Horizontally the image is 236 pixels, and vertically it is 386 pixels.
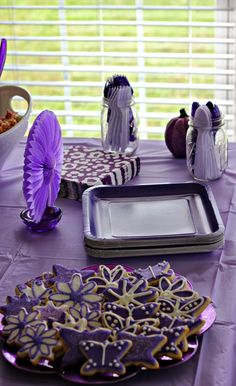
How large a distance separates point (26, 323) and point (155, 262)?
1.09 feet

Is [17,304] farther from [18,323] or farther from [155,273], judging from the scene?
[155,273]

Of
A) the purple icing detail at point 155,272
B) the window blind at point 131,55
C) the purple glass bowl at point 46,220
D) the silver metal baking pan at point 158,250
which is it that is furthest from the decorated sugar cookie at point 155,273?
the window blind at point 131,55

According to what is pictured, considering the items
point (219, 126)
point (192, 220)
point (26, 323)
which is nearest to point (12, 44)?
point (219, 126)

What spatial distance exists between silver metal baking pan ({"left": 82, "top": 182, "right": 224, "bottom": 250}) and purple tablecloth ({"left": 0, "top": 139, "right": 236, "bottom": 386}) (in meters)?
0.03

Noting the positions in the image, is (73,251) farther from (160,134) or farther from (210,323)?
(160,134)

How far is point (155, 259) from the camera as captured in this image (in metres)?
1.34

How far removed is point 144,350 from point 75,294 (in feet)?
0.53

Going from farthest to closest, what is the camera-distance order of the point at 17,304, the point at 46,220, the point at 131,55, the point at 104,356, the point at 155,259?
1. the point at 131,55
2. the point at 46,220
3. the point at 155,259
4. the point at 17,304
5. the point at 104,356

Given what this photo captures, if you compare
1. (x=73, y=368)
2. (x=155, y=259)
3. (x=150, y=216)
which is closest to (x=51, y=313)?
(x=73, y=368)

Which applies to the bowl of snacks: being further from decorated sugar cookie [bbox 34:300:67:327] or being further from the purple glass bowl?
decorated sugar cookie [bbox 34:300:67:327]

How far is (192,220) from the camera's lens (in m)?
1.45

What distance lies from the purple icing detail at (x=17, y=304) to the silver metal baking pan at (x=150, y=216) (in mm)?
240

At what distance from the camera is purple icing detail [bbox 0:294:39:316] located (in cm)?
110

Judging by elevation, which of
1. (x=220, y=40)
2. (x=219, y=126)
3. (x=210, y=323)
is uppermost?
(x=220, y=40)
